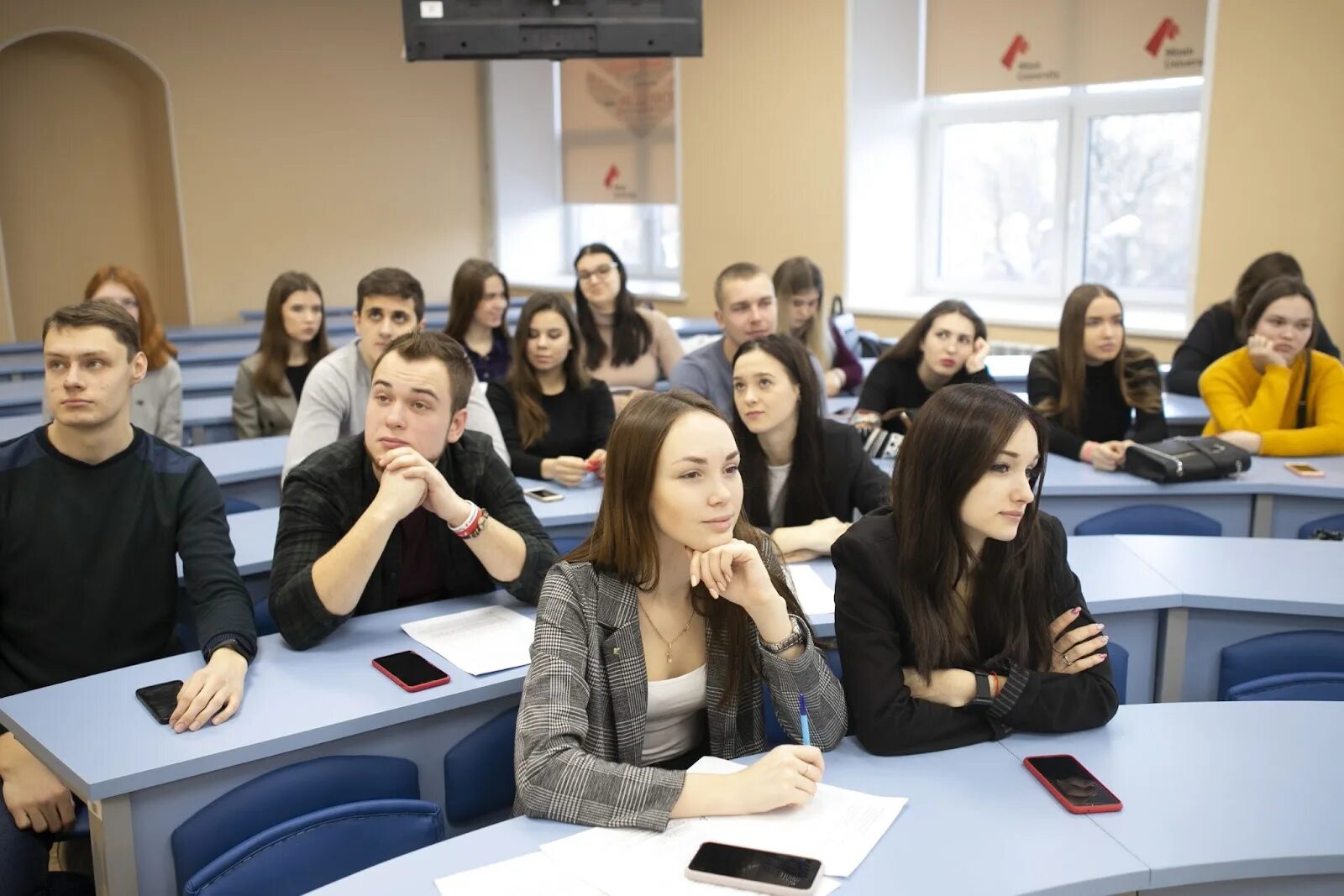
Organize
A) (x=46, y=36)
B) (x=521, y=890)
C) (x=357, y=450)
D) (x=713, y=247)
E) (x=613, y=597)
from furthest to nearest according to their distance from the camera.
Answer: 1. (x=713, y=247)
2. (x=46, y=36)
3. (x=357, y=450)
4. (x=613, y=597)
5. (x=521, y=890)

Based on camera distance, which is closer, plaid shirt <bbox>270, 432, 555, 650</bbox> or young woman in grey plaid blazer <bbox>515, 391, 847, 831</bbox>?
young woman in grey plaid blazer <bbox>515, 391, 847, 831</bbox>

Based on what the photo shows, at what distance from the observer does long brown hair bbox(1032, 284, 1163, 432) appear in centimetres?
398

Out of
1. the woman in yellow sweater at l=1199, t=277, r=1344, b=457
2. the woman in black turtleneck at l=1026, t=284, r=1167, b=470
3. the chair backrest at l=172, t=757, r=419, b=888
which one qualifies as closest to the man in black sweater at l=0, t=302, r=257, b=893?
the chair backrest at l=172, t=757, r=419, b=888

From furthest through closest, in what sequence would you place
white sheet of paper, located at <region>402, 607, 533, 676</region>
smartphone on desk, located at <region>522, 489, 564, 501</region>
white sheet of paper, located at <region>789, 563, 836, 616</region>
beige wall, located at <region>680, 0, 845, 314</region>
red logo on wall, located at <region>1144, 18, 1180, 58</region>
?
beige wall, located at <region>680, 0, 845, 314</region>, red logo on wall, located at <region>1144, 18, 1180, 58</region>, smartphone on desk, located at <region>522, 489, 564, 501</region>, white sheet of paper, located at <region>789, 563, 836, 616</region>, white sheet of paper, located at <region>402, 607, 533, 676</region>

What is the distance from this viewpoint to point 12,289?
7.50m

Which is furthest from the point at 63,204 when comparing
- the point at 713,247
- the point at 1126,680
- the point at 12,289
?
the point at 1126,680

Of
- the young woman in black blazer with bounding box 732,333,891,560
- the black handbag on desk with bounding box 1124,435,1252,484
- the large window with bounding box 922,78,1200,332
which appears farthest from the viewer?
the large window with bounding box 922,78,1200,332

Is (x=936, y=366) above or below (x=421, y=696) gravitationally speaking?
above

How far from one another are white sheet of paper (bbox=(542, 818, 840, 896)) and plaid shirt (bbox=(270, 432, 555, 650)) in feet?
2.84

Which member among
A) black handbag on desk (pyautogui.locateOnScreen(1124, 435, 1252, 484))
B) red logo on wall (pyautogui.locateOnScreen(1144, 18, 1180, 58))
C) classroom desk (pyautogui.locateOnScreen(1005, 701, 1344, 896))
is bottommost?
classroom desk (pyautogui.locateOnScreen(1005, 701, 1344, 896))

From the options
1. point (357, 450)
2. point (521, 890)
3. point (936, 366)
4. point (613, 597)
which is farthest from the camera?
point (936, 366)

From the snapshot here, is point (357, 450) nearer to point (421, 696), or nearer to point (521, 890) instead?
point (421, 696)

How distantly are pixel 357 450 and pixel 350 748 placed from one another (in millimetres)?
655

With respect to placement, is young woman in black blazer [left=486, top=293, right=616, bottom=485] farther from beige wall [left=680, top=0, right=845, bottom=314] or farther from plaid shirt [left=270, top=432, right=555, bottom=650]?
beige wall [left=680, top=0, right=845, bottom=314]
